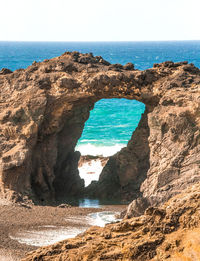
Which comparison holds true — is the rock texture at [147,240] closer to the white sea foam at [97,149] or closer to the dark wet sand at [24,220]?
the dark wet sand at [24,220]

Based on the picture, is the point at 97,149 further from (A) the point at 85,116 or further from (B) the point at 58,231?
(B) the point at 58,231

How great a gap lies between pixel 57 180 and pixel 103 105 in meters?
33.0

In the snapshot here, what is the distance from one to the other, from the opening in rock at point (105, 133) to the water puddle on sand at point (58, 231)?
10132mm

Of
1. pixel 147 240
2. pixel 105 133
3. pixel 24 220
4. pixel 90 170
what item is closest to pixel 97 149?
pixel 105 133

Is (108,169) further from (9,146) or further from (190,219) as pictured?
(190,219)

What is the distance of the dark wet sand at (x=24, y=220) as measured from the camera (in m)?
8.95

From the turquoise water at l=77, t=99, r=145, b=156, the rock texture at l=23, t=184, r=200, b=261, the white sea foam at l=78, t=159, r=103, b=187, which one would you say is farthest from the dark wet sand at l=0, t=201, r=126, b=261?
the turquoise water at l=77, t=99, r=145, b=156

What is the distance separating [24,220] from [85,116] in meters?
7.31

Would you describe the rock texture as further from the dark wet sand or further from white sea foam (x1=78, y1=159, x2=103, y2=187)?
white sea foam (x1=78, y1=159, x2=103, y2=187)

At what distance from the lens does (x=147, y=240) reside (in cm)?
A: 618

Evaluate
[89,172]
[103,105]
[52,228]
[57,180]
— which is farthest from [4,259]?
[103,105]

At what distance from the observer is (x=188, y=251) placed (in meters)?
5.81

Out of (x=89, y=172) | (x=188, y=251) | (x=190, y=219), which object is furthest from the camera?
(x=89, y=172)

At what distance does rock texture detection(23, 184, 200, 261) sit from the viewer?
5980 mm
